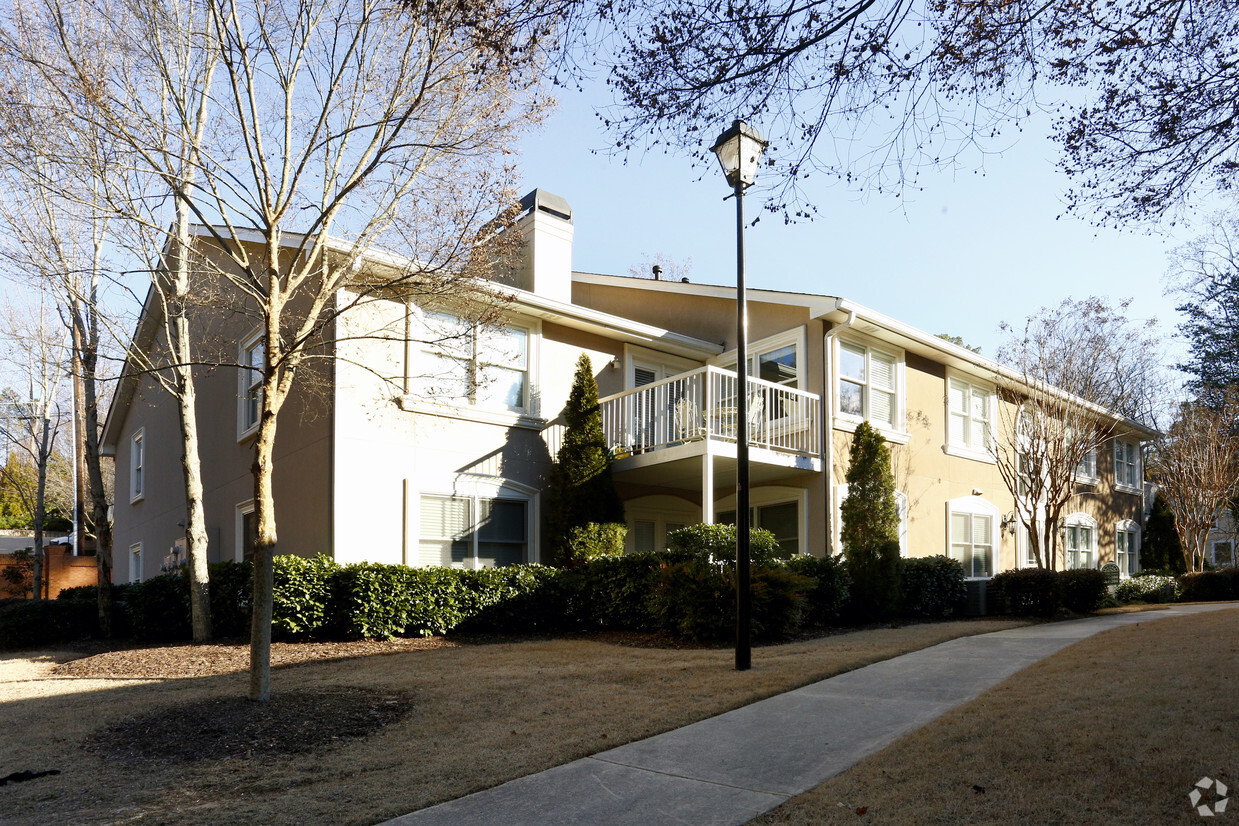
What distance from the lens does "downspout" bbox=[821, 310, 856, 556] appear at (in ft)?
47.4

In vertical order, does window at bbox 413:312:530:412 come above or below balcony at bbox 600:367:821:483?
above

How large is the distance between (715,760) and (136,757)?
3643 millimetres

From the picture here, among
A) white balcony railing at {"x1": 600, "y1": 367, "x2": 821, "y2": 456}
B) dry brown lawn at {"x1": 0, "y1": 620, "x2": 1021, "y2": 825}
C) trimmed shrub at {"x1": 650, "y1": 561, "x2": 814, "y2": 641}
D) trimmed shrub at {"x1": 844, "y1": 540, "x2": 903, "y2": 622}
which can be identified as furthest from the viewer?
white balcony railing at {"x1": 600, "y1": 367, "x2": 821, "y2": 456}

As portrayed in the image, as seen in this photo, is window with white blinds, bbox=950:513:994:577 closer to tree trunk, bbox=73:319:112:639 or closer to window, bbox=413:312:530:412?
window, bbox=413:312:530:412

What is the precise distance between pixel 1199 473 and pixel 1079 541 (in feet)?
9.93

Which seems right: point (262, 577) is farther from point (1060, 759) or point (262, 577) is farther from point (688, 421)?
point (688, 421)

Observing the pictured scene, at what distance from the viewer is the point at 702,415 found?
13.9m

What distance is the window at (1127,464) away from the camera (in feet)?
78.9

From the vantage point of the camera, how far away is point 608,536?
13250 millimetres

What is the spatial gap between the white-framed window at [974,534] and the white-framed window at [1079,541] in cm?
297

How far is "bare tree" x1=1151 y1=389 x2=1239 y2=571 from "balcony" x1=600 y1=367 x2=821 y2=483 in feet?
39.0

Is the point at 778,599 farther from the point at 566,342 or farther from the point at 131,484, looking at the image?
the point at 131,484

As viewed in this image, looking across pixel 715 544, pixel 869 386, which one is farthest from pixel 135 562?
pixel 869 386

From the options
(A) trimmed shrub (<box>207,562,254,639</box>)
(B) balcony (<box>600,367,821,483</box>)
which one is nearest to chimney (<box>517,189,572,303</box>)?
(B) balcony (<box>600,367,821,483</box>)
